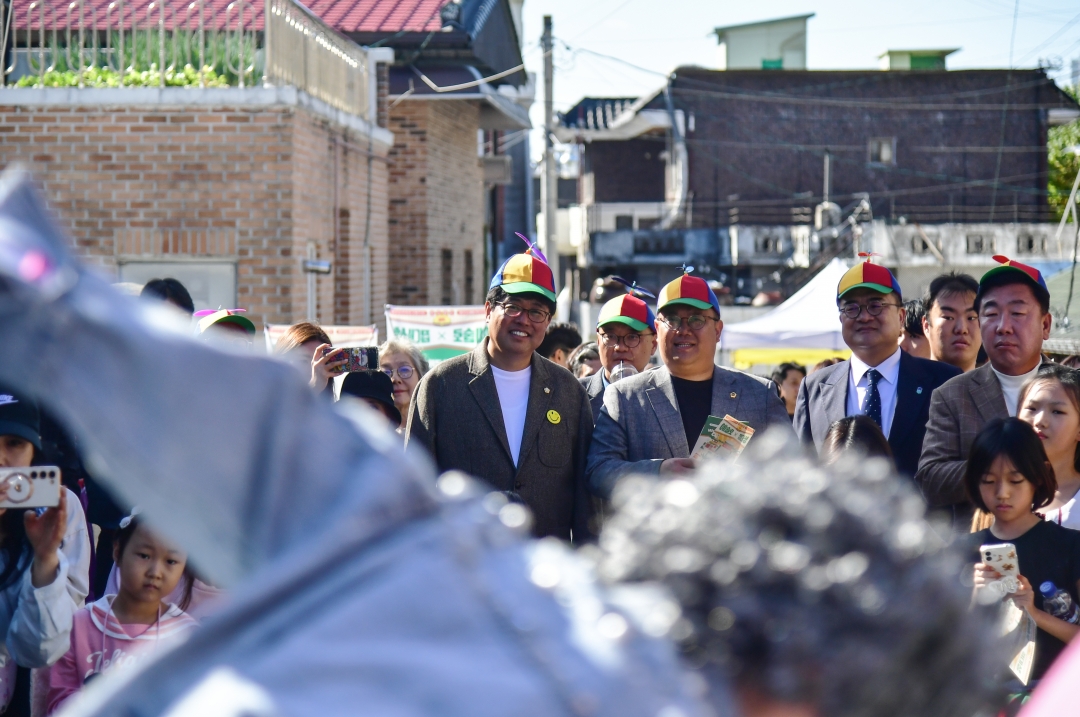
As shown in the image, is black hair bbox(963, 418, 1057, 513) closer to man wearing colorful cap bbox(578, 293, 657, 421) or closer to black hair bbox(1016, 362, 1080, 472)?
black hair bbox(1016, 362, 1080, 472)

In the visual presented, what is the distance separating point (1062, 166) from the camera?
37.9 metres

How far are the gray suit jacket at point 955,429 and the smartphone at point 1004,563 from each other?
721 millimetres

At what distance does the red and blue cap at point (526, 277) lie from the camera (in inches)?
179

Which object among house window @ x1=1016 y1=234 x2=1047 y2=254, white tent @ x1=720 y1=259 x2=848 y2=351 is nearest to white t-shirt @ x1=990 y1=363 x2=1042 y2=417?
white tent @ x1=720 y1=259 x2=848 y2=351

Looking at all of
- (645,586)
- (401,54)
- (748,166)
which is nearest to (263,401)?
(645,586)

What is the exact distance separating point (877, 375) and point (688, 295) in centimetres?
99

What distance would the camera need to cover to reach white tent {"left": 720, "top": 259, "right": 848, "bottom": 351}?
11367 millimetres

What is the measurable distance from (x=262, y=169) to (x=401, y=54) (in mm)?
5058

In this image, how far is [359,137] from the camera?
11.5m

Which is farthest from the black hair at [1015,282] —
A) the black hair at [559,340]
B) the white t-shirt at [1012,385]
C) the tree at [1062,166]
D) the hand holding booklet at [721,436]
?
the tree at [1062,166]

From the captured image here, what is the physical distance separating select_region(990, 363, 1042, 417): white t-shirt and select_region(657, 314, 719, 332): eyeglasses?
1241 millimetres

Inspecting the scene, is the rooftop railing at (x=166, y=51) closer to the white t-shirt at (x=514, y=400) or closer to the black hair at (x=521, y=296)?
the black hair at (x=521, y=296)

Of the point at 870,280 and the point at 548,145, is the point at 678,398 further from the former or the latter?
the point at 548,145

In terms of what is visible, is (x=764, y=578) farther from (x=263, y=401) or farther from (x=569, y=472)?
(x=569, y=472)
